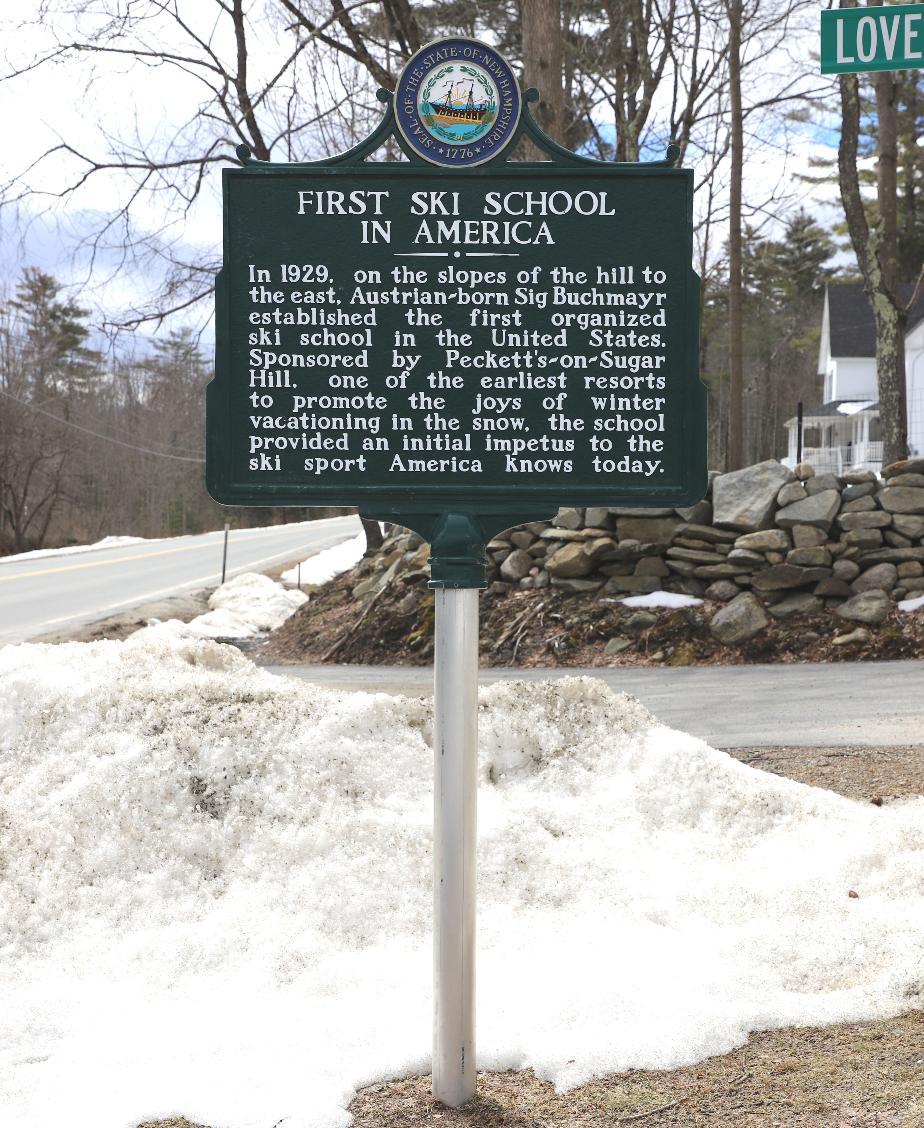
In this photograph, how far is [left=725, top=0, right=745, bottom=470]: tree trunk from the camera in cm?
1767

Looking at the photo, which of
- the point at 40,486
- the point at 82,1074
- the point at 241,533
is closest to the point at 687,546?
the point at 82,1074

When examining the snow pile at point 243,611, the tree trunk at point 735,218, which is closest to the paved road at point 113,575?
the snow pile at point 243,611

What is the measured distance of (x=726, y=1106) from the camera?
9.34 ft

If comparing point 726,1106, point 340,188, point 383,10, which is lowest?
point 726,1106

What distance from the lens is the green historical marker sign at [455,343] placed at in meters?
3.05

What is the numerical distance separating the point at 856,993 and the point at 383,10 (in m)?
14.7

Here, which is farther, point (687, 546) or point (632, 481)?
point (687, 546)

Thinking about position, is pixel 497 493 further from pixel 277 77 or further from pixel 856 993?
pixel 277 77

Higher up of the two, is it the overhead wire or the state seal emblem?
the overhead wire

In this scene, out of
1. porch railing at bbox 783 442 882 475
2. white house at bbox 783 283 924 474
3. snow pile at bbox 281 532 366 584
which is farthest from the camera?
white house at bbox 783 283 924 474

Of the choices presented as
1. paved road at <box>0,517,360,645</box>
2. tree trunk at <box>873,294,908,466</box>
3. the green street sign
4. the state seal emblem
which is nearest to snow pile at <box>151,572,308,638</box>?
paved road at <box>0,517,360,645</box>

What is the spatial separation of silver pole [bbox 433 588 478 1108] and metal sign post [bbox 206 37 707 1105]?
0.13 feet

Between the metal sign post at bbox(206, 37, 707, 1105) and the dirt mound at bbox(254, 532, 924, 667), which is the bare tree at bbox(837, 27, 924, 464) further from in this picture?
the metal sign post at bbox(206, 37, 707, 1105)

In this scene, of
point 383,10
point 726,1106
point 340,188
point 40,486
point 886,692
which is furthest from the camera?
point 40,486
